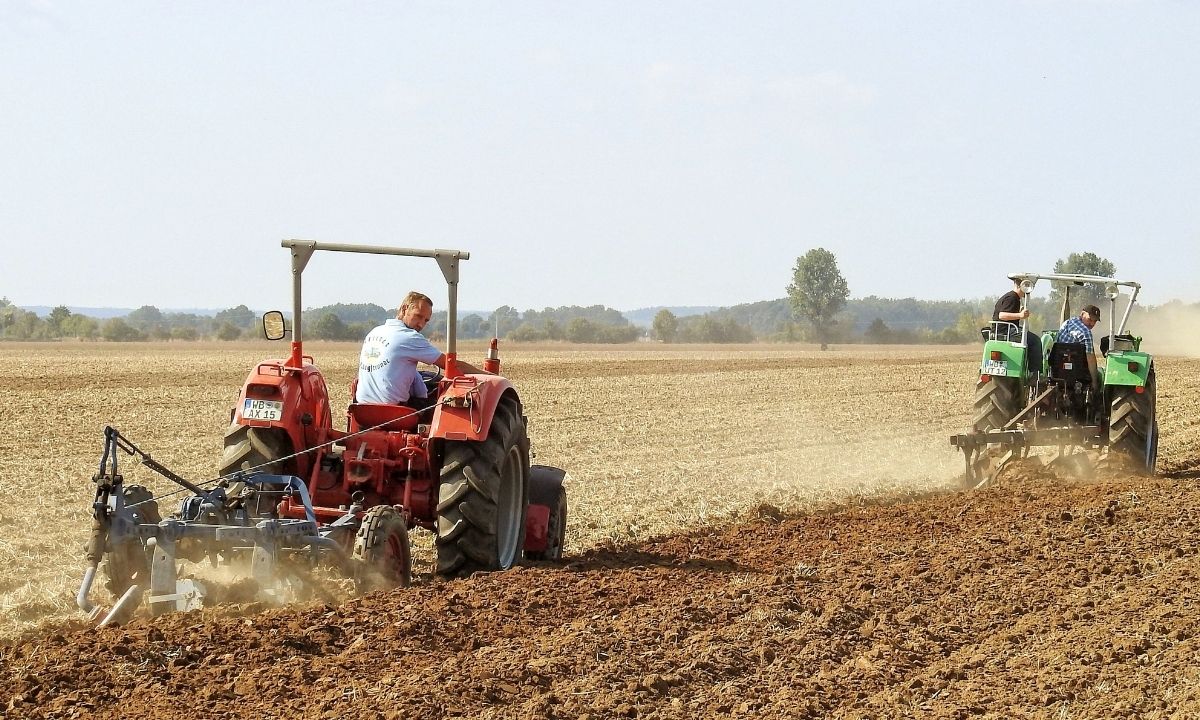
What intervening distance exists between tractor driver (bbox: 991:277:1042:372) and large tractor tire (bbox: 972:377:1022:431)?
0.32 m

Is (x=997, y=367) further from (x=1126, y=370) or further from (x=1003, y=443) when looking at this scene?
(x=1126, y=370)

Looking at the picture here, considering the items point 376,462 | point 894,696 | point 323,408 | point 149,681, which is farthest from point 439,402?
point 894,696

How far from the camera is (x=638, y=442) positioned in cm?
1579

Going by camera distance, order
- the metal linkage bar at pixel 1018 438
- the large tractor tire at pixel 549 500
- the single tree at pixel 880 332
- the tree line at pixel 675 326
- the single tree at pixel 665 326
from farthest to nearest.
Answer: the single tree at pixel 665 326 < the single tree at pixel 880 332 < the tree line at pixel 675 326 < the metal linkage bar at pixel 1018 438 < the large tractor tire at pixel 549 500

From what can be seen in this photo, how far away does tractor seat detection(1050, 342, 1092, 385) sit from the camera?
1212 cm

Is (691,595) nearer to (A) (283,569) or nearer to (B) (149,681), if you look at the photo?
(A) (283,569)

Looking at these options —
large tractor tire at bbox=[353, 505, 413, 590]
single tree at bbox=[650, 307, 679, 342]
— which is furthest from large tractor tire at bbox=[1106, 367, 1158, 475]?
single tree at bbox=[650, 307, 679, 342]

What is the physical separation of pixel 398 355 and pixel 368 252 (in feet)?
1.91

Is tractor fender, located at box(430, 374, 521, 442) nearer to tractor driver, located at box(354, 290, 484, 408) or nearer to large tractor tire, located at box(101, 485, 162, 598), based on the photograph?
tractor driver, located at box(354, 290, 484, 408)

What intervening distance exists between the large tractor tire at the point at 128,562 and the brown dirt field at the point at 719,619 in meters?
0.30

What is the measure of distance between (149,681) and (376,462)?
2268 millimetres

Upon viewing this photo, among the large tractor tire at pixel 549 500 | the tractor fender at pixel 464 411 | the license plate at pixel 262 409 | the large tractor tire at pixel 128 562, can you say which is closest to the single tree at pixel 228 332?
the large tractor tire at pixel 549 500

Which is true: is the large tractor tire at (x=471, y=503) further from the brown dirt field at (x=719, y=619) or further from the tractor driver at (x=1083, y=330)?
the tractor driver at (x=1083, y=330)

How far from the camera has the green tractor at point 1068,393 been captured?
38.8 ft
